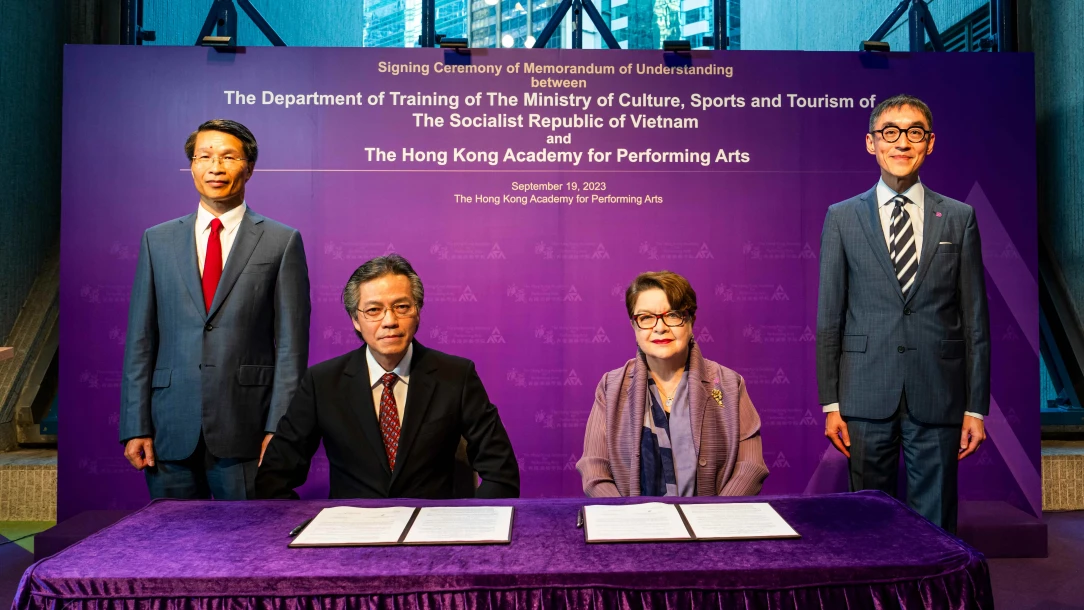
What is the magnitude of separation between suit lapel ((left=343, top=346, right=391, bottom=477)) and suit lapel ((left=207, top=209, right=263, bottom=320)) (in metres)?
0.75

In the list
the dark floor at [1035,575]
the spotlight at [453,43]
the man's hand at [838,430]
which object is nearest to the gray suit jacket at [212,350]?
the dark floor at [1035,575]

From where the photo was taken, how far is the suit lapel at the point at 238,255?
262 cm

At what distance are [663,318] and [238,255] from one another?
145cm

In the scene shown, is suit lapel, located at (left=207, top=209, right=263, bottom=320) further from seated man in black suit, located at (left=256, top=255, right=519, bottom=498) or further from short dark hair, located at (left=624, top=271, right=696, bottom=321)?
short dark hair, located at (left=624, top=271, right=696, bottom=321)

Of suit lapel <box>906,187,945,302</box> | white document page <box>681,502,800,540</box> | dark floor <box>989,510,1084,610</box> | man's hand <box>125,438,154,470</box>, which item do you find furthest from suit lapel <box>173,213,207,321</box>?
dark floor <box>989,510,1084,610</box>

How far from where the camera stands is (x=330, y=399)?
2.12 metres

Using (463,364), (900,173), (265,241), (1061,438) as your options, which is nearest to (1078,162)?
(1061,438)

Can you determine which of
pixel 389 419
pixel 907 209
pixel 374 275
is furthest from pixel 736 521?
pixel 907 209

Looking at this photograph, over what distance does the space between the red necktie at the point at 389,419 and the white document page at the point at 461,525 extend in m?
0.41

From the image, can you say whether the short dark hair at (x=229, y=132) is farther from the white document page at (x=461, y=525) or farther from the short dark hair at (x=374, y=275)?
the white document page at (x=461, y=525)

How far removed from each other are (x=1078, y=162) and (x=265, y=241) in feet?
14.1

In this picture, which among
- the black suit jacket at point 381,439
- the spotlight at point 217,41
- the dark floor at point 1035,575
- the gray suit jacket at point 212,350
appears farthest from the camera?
the spotlight at point 217,41

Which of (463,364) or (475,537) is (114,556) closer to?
(475,537)

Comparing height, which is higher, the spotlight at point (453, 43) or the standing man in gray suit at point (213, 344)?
the spotlight at point (453, 43)
